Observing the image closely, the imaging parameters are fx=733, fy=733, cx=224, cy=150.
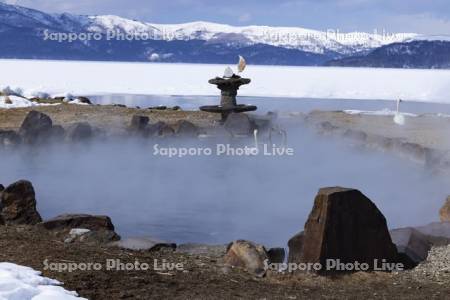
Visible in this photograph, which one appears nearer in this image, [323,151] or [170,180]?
[170,180]

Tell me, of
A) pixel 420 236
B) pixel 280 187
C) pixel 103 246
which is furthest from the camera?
pixel 280 187

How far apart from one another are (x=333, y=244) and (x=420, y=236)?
1.36 metres

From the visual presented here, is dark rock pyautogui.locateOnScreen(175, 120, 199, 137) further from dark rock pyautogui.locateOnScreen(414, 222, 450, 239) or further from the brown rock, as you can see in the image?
the brown rock

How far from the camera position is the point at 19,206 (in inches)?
317

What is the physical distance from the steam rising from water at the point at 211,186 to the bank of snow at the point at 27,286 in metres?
3.70

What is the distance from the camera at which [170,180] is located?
13000 mm

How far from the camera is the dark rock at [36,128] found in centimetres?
1666

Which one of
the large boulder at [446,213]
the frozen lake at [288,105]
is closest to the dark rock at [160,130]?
the large boulder at [446,213]

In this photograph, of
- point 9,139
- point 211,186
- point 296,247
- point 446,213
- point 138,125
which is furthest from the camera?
point 138,125

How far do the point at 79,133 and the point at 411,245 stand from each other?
11.3 metres

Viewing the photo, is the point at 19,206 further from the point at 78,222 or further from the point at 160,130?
the point at 160,130

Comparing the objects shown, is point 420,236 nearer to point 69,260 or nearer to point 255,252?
point 255,252

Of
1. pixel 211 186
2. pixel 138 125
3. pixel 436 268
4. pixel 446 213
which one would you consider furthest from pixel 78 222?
pixel 138 125

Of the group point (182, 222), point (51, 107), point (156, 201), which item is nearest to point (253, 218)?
point (182, 222)
